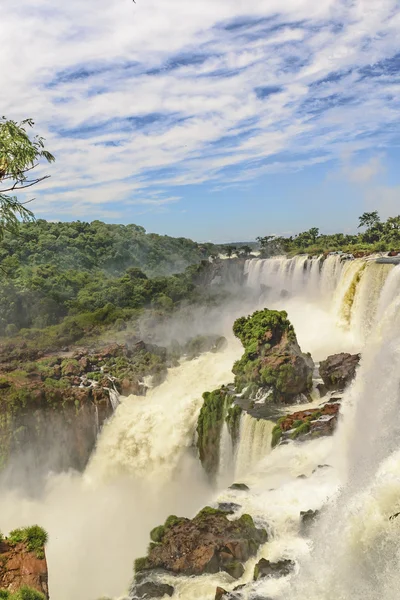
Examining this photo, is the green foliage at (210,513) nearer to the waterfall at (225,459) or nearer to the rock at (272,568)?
the rock at (272,568)

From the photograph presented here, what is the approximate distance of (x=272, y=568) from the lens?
12062 mm

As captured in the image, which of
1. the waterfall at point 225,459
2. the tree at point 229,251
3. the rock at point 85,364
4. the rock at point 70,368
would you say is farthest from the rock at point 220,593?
the tree at point 229,251

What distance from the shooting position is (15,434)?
991 inches

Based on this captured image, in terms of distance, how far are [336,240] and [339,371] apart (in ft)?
113

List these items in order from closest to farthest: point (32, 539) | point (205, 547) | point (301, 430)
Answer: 1. point (32, 539)
2. point (205, 547)
3. point (301, 430)

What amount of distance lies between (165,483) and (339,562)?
41.9 feet

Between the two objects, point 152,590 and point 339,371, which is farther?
point 339,371

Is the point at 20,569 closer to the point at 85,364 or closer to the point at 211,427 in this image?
Result: the point at 211,427

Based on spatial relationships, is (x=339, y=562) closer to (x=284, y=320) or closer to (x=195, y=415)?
(x=195, y=415)

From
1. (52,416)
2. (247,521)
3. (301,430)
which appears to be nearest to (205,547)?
(247,521)

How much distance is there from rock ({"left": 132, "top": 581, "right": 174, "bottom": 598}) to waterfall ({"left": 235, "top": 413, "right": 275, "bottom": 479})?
24.2ft

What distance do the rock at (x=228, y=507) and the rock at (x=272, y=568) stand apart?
2450 millimetres

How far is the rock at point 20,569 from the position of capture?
9445 millimetres

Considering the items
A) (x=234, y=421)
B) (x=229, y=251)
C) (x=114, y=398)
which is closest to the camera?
(x=234, y=421)
